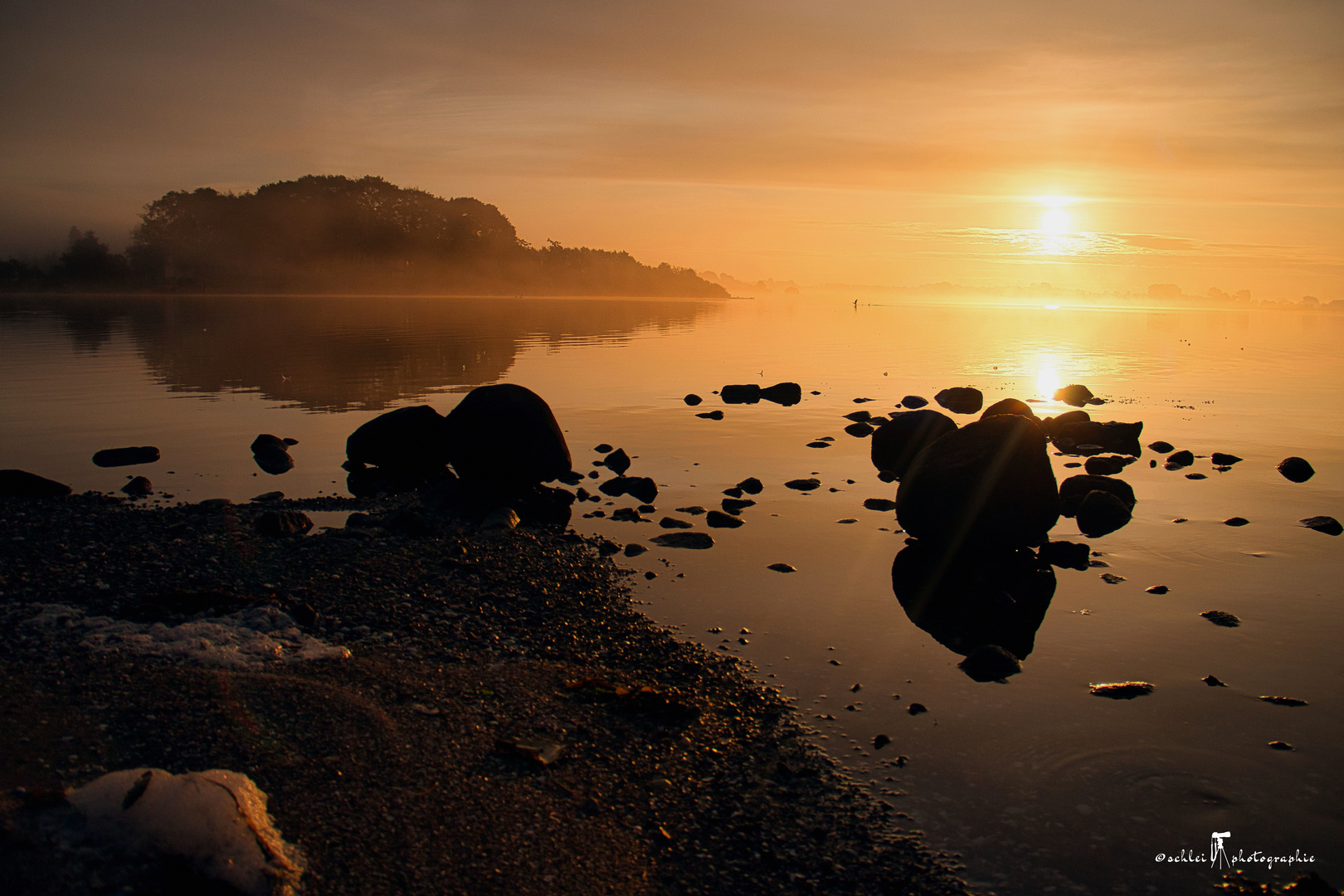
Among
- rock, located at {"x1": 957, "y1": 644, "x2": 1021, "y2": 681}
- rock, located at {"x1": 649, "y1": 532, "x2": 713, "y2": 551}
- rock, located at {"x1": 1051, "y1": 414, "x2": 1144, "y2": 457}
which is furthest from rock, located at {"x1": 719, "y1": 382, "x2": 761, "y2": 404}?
rock, located at {"x1": 957, "y1": 644, "x2": 1021, "y2": 681}

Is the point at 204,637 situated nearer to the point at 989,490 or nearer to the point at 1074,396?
the point at 989,490

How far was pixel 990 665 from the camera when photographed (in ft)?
32.5

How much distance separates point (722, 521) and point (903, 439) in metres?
7.54

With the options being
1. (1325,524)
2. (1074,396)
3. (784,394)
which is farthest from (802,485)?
(1074,396)

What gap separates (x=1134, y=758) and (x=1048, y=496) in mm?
7385

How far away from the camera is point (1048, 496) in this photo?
14648 millimetres

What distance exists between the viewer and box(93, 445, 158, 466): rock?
18.9 metres

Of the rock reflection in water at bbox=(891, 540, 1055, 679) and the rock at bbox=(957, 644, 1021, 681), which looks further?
the rock reflection in water at bbox=(891, 540, 1055, 679)

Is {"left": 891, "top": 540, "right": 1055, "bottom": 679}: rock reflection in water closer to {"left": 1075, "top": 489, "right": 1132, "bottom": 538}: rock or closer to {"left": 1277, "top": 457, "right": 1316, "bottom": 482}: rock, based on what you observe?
{"left": 1075, "top": 489, "right": 1132, "bottom": 538}: rock

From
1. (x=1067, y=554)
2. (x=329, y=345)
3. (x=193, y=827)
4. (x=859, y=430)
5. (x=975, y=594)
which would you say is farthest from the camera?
(x=329, y=345)

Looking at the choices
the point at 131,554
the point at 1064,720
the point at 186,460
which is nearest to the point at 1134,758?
the point at 1064,720

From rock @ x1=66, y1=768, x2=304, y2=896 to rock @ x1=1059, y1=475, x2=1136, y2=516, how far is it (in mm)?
16161

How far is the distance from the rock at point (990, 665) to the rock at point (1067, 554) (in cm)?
450

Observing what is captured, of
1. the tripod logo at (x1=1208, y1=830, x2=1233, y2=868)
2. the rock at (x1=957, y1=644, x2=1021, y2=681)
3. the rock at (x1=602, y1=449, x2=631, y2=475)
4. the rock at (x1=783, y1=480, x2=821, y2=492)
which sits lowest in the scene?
the tripod logo at (x1=1208, y1=830, x2=1233, y2=868)
